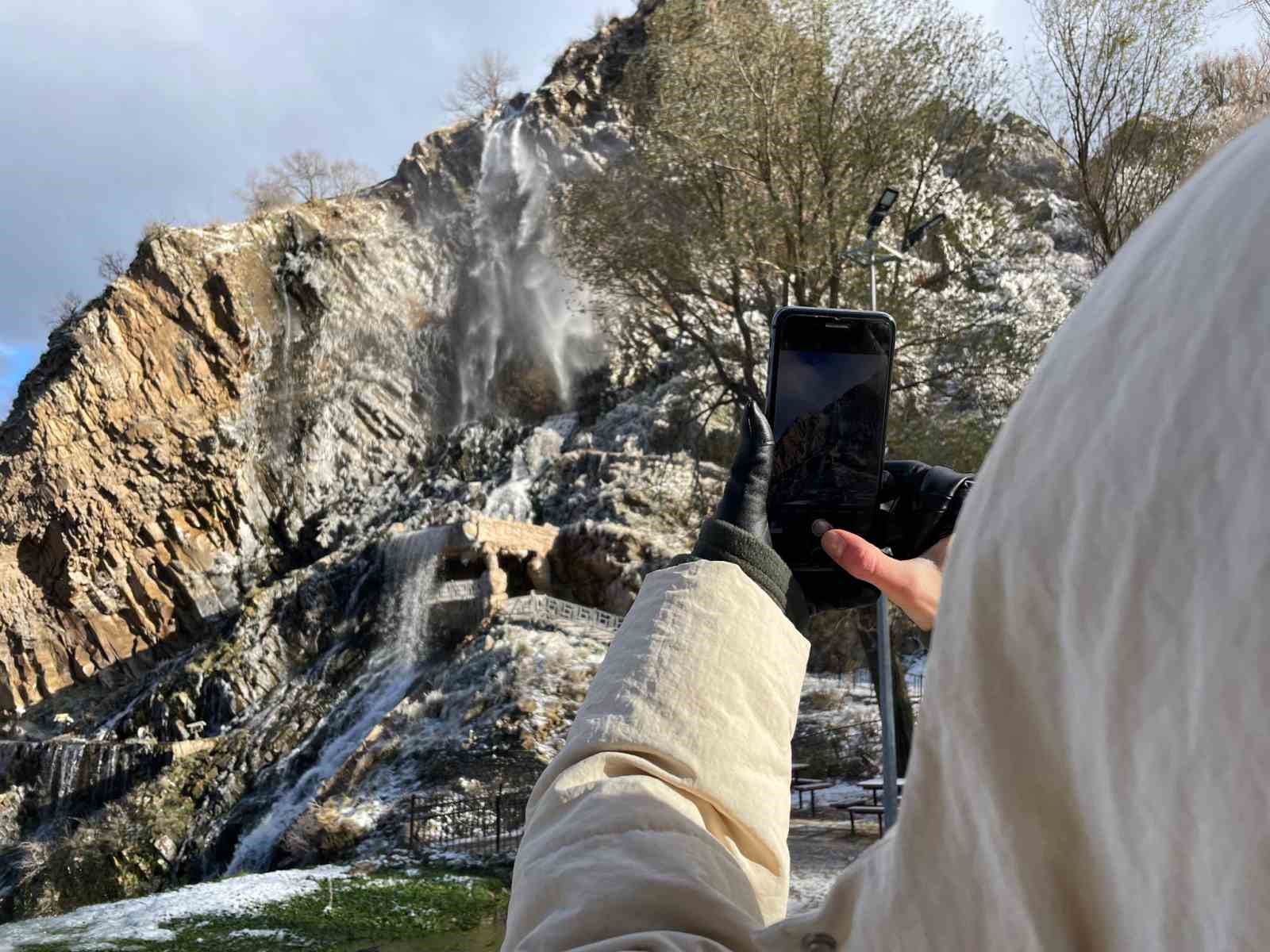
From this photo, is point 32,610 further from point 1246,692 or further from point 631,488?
point 1246,692

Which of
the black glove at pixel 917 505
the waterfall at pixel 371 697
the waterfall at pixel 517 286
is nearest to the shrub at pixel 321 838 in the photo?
the waterfall at pixel 371 697

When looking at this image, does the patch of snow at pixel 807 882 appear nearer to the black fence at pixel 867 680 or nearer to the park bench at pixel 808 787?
the park bench at pixel 808 787

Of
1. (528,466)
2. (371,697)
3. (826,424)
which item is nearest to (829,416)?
(826,424)

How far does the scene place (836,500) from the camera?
158 centimetres

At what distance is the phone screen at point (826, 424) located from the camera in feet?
5.06

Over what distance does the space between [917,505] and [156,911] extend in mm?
9657

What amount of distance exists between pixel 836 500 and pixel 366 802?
13012mm

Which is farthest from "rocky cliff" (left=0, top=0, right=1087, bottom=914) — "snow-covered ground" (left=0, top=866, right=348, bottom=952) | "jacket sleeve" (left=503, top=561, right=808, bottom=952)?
"jacket sleeve" (left=503, top=561, right=808, bottom=952)

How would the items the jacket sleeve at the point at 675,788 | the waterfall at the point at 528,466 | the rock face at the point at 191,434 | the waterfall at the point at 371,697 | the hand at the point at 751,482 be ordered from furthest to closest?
the rock face at the point at 191,434 → the waterfall at the point at 528,466 → the waterfall at the point at 371,697 → the hand at the point at 751,482 → the jacket sleeve at the point at 675,788

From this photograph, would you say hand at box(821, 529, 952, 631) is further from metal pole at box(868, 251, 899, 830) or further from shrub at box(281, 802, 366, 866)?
shrub at box(281, 802, 366, 866)

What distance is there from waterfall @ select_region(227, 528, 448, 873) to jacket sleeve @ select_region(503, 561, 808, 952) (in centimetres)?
1457

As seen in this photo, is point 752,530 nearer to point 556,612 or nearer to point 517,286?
point 556,612

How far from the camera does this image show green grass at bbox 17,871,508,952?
8320 mm

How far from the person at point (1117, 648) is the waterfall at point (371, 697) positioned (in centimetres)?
1511
